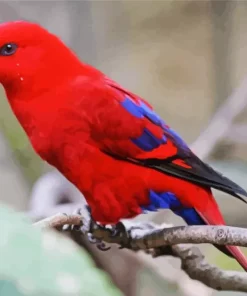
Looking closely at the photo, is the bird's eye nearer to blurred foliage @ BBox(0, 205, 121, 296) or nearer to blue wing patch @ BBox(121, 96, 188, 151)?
blue wing patch @ BBox(121, 96, 188, 151)

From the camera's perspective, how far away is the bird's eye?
79 centimetres

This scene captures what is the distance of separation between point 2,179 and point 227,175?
415 mm

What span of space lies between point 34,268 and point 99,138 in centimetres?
42

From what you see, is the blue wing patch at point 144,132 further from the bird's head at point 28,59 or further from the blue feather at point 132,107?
the bird's head at point 28,59

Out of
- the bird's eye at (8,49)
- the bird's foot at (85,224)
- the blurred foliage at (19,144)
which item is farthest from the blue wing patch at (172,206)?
the bird's eye at (8,49)

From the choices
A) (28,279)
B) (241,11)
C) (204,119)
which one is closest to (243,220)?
(204,119)

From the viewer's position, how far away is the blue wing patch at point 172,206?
0.85m

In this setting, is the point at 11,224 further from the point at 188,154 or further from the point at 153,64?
the point at 153,64

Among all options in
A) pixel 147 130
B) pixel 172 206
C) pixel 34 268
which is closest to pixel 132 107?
pixel 147 130

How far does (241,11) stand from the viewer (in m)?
1.03

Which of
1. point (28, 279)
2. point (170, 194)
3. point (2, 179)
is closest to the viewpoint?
point (28, 279)

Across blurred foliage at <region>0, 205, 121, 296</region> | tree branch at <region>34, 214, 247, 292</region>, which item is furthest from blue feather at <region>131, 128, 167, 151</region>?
blurred foliage at <region>0, 205, 121, 296</region>

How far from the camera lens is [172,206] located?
86 centimetres

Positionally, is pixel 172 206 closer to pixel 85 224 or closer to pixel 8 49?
pixel 85 224
